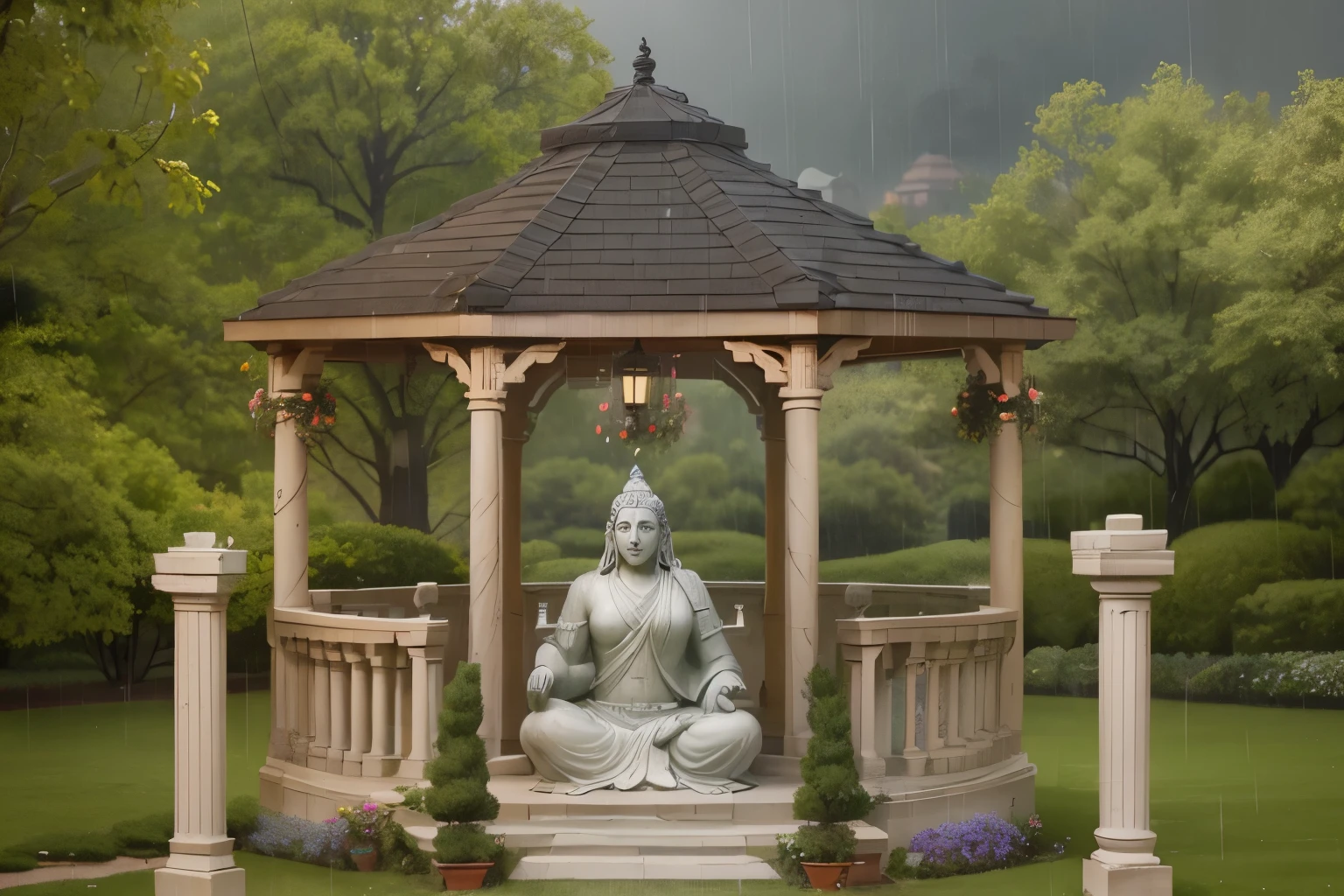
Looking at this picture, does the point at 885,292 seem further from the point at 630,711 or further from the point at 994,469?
the point at 630,711

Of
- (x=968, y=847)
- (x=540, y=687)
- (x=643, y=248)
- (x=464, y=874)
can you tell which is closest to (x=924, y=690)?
(x=968, y=847)

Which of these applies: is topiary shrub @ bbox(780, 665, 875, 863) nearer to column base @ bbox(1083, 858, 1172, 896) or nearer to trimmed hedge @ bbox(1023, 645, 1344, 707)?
column base @ bbox(1083, 858, 1172, 896)

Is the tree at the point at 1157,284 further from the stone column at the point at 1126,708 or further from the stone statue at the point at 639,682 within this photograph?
the stone column at the point at 1126,708

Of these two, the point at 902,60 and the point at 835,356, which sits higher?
the point at 902,60

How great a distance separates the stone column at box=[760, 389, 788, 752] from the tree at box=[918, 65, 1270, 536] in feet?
37.2

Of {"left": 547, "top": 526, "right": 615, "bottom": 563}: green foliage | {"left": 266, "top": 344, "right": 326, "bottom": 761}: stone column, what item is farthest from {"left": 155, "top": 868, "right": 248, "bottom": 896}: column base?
{"left": 547, "top": 526, "right": 615, "bottom": 563}: green foliage

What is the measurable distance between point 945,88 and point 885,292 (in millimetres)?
19876

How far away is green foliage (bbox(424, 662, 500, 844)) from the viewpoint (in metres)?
9.72

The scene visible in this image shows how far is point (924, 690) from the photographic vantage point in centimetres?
1121

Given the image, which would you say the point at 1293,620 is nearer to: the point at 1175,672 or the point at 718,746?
the point at 1175,672

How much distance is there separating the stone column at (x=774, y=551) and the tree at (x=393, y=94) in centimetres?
1298

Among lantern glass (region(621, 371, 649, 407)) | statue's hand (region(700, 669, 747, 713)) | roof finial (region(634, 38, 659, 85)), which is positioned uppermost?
roof finial (region(634, 38, 659, 85))

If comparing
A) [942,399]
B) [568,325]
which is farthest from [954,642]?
[942,399]

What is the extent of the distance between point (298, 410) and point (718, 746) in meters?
4.18
